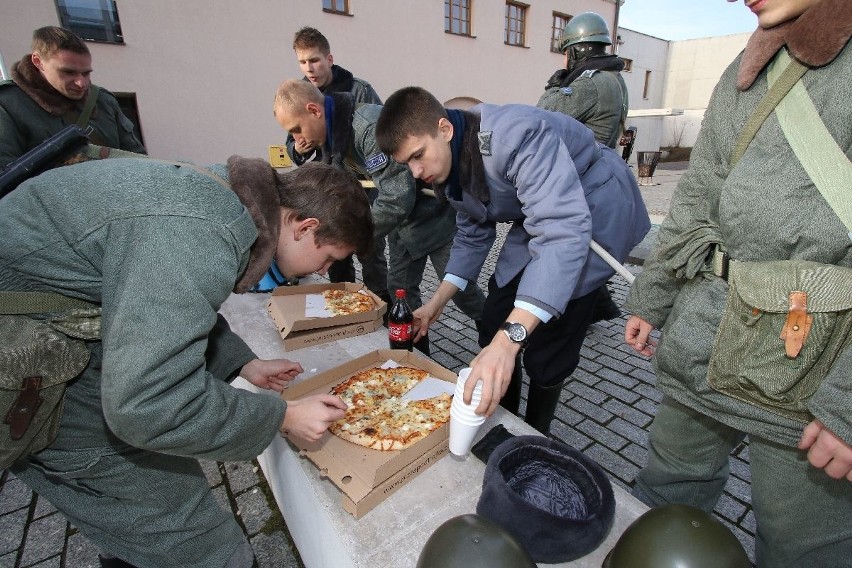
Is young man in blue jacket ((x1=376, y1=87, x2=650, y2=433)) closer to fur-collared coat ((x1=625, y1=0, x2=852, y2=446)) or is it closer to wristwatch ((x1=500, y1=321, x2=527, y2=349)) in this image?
wristwatch ((x1=500, y1=321, x2=527, y2=349))

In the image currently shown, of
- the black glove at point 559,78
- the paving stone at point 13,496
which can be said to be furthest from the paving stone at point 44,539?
the black glove at point 559,78

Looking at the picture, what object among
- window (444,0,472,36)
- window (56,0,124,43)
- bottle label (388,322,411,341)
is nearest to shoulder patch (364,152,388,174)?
bottle label (388,322,411,341)

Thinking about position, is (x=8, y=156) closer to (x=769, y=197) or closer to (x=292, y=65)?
(x=769, y=197)

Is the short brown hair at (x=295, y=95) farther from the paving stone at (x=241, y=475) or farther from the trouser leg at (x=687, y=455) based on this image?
the trouser leg at (x=687, y=455)

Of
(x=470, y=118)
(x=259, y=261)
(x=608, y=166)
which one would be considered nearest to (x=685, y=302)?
(x=608, y=166)

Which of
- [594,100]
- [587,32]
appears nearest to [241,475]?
[594,100]

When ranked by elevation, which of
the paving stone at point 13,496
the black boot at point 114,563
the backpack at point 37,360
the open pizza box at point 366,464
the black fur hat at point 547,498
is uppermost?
the backpack at point 37,360

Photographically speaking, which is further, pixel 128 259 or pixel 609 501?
pixel 609 501

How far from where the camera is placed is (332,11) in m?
11.3

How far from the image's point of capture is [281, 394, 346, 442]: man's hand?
1359 millimetres

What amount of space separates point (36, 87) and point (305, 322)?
2846mm

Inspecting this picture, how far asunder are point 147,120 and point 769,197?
35.8 feet

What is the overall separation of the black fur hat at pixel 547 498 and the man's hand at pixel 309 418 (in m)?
0.51

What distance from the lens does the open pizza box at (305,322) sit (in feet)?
7.97
